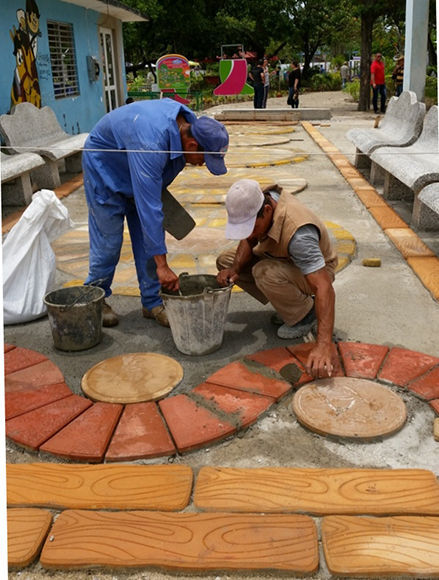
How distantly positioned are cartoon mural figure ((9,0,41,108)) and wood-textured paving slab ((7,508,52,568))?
758cm

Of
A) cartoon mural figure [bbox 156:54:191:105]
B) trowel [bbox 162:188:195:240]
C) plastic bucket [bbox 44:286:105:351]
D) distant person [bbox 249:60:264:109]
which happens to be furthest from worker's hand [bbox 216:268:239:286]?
distant person [bbox 249:60:264:109]

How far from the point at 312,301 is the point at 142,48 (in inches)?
1143

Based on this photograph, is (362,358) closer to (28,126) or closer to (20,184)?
(20,184)

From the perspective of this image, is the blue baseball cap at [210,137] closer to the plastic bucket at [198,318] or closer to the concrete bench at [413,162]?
the plastic bucket at [198,318]

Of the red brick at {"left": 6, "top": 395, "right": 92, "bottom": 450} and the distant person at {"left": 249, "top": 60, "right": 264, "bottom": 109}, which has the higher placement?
the distant person at {"left": 249, "top": 60, "right": 264, "bottom": 109}

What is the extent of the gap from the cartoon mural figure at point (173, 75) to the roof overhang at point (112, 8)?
7.35ft

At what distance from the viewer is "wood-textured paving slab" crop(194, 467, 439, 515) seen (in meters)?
1.95

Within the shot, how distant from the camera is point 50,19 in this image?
9.92m

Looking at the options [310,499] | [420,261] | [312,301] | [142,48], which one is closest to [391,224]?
[420,261]

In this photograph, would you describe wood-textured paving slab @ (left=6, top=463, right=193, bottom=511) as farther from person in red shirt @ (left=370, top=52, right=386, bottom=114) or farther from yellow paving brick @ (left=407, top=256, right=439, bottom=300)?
person in red shirt @ (left=370, top=52, right=386, bottom=114)

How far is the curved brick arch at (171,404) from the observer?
2.35 meters

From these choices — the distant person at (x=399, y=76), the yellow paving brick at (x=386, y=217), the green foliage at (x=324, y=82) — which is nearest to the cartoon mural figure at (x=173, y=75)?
the distant person at (x=399, y=76)

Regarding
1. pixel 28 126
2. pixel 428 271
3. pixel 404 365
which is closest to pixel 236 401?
pixel 404 365

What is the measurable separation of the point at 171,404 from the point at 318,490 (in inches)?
32.6
